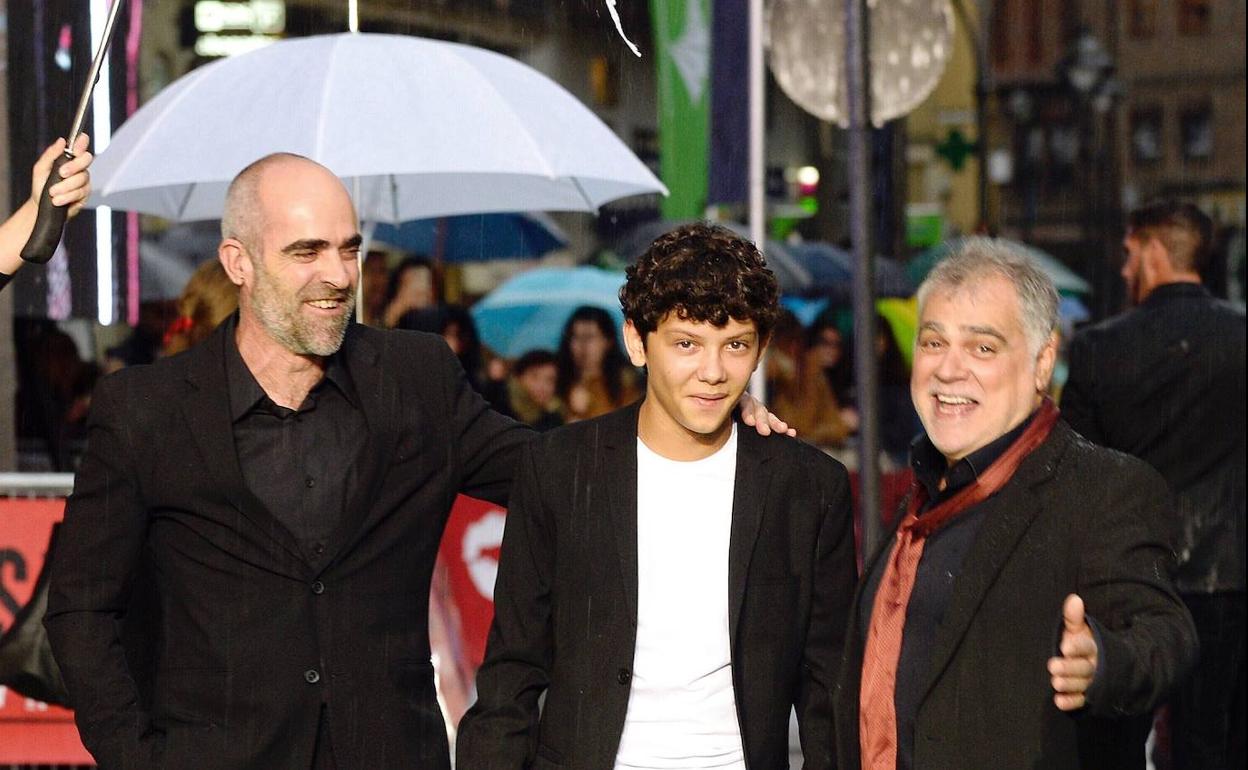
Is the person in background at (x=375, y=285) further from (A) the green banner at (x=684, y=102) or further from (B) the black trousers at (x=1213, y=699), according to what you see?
(B) the black trousers at (x=1213, y=699)

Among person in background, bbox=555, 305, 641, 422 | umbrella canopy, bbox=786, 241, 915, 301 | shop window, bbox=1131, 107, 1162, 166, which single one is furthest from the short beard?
shop window, bbox=1131, 107, 1162, 166

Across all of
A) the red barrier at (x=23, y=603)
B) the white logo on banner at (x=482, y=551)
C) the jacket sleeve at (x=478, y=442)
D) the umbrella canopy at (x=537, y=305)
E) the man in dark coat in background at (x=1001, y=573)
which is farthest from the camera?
the umbrella canopy at (x=537, y=305)

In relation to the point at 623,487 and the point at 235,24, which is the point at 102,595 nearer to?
the point at 623,487

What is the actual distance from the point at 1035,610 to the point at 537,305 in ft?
33.6

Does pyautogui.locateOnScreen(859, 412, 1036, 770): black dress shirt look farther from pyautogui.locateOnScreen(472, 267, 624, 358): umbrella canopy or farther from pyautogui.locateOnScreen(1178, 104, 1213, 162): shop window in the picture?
pyautogui.locateOnScreen(1178, 104, 1213, 162): shop window

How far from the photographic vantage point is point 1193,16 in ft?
129

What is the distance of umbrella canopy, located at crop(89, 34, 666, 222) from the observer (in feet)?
20.0

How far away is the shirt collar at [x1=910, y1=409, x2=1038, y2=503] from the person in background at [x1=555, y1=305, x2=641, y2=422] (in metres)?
7.74

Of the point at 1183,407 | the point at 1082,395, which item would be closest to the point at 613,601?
the point at 1082,395

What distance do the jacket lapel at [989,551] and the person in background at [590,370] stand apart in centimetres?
803

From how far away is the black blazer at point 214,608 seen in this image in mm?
4199

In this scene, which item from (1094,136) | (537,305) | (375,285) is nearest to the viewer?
(375,285)

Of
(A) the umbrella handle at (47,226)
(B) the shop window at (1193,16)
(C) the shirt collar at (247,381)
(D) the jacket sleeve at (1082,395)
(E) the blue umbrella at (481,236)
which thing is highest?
(B) the shop window at (1193,16)

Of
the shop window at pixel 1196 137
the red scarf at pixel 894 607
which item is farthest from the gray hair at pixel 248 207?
the shop window at pixel 1196 137
